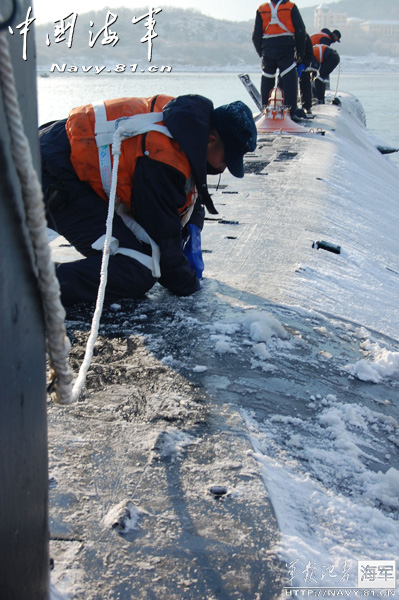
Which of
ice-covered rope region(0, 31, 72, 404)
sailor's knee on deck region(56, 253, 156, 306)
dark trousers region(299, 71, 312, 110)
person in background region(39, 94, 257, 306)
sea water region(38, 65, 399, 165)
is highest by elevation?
ice-covered rope region(0, 31, 72, 404)

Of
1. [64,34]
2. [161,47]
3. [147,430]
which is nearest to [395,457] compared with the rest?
[147,430]

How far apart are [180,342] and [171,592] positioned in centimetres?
131

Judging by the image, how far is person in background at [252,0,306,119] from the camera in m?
9.70

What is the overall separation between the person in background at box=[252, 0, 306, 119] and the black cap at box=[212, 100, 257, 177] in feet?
25.3

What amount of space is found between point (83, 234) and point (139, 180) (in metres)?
0.49

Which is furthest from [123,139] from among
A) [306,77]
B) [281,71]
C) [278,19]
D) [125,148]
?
[306,77]

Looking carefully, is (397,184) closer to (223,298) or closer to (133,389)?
(223,298)

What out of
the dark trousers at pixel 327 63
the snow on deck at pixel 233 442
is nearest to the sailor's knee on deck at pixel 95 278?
the snow on deck at pixel 233 442

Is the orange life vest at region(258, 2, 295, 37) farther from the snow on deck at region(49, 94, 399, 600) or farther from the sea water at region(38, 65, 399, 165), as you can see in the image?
the snow on deck at region(49, 94, 399, 600)

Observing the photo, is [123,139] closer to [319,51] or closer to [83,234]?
[83,234]

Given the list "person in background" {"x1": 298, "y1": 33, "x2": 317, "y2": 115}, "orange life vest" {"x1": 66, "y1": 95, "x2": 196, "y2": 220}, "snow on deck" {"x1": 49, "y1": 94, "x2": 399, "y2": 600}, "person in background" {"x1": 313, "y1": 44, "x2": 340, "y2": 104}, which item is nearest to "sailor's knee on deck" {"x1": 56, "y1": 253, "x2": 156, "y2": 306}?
"snow on deck" {"x1": 49, "y1": 94, "x2": 399, "y2": 600}

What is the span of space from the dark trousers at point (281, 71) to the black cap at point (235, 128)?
310 inches

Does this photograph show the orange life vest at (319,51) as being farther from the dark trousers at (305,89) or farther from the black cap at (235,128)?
the black cap at (235,128)

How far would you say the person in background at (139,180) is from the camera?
9.03ft
